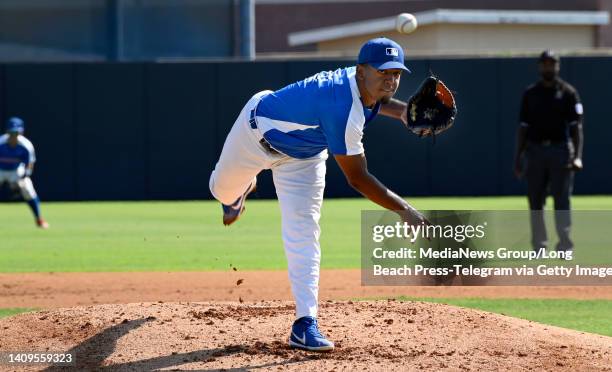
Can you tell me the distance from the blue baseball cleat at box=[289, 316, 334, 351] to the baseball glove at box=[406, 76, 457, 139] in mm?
1292

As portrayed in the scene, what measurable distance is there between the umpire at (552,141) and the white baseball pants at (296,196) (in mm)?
5192

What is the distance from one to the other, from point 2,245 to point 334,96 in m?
8.85

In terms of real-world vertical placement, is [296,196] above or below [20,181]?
above

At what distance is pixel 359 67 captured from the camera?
540 cm

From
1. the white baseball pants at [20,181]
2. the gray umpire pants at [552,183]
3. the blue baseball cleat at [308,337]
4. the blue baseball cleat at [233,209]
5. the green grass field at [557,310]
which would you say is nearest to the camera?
the blue baseball cleat at [308,337]

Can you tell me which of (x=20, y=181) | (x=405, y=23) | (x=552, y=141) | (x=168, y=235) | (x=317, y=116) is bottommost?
(x=168, y=235)

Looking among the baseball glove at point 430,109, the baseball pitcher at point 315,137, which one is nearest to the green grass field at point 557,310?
the baseball glove at point 430,109

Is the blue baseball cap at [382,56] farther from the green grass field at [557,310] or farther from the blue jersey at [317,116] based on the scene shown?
the green grass field at [557,310]

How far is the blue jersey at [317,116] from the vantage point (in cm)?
526

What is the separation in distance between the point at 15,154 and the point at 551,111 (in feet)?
31.9

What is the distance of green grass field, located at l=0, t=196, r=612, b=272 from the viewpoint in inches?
446

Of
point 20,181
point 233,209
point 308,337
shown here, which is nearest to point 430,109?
point 308,337

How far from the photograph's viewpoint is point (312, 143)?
559 centimetres

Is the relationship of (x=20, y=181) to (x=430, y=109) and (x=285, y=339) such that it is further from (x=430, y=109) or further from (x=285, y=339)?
(x=430, y=109)
